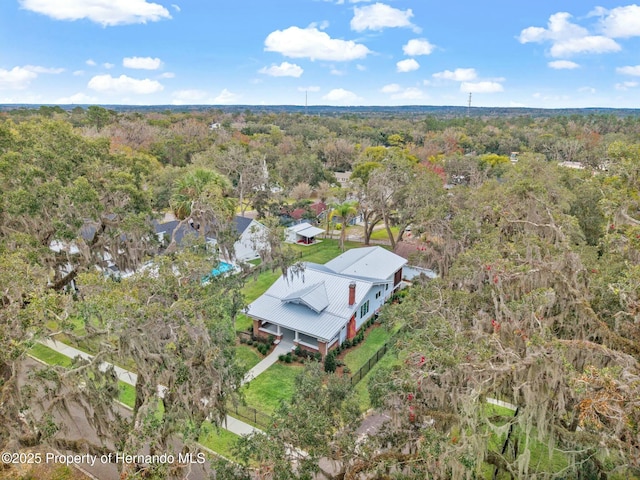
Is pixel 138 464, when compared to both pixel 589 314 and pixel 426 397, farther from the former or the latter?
pixel 589 314

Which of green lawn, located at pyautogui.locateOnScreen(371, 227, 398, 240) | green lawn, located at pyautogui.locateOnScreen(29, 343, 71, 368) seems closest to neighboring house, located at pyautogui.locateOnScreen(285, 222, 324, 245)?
green lawn, located at pyautogui.locateOnScreen(371, 227, 398, 240)

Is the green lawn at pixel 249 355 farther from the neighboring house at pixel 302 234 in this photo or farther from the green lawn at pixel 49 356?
the neighboring house at pixel 302 234

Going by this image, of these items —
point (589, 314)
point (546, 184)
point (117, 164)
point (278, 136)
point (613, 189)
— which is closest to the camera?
point (589, 314)

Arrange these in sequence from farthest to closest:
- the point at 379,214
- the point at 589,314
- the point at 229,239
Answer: the point at 379,214 < the point at 229,239 < the point at 589,314

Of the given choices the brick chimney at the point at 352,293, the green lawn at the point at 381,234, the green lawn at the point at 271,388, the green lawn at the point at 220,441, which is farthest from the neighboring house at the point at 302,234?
the green lawn at the point at 220,441

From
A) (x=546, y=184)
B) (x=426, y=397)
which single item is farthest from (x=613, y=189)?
(x=546, y=184)

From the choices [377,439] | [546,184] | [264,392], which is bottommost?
[264,392]
